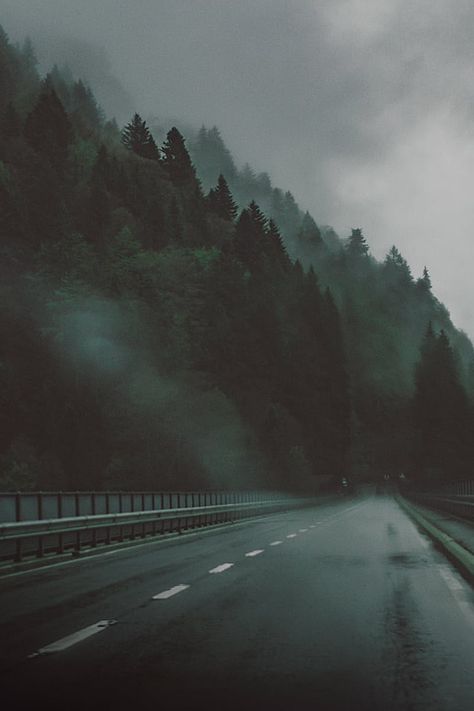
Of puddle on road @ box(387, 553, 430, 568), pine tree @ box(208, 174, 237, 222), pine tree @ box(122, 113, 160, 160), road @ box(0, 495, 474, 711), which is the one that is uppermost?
pine tree @ box(122, 113, 160, 160)

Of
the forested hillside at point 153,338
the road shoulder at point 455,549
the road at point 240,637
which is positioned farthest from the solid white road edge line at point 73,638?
the forested hillside at point 153,338

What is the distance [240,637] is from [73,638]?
1489mm

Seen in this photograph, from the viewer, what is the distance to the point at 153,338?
95.7 m

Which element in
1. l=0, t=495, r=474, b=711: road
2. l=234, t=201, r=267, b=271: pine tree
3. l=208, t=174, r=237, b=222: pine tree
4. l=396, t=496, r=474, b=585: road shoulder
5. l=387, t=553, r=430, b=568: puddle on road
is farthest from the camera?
l=208, t=174, r=237, b=222: pine tree

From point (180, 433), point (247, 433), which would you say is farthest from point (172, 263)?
point (180, 433)

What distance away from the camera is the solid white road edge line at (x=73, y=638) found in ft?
27.4

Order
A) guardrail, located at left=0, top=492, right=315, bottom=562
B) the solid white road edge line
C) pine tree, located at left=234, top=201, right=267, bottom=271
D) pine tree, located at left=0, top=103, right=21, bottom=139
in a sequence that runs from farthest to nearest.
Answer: pine tree, located at left=234, top=201, right=267, bottom=271 → pine tree, located at left=0, top=103, right=21, bottom=139 → guardrail, located at left=0, top=492, right=315, bottom=562 → the solid white road edge line

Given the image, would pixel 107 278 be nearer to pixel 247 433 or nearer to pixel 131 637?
pixel 247 433

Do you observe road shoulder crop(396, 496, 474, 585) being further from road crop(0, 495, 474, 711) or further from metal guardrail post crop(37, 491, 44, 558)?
metal guardrail post crop(37, 491, 44, 558)

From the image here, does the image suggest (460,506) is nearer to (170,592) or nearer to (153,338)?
(170,592)

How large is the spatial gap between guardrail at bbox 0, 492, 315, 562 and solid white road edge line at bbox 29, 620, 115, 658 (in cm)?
800

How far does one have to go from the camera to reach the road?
6617mm

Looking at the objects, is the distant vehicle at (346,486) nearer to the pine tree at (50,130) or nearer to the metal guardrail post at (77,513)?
the pine tree at (50,130)

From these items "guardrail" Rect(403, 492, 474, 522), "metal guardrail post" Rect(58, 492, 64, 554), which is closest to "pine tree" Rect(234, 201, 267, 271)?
"guardrail" Rect(403, 492, 474, 522)
